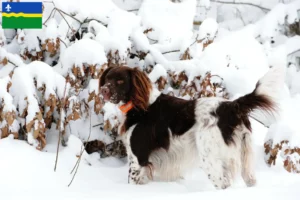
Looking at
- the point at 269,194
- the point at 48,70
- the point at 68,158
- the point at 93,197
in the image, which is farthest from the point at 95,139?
the point at 269,194

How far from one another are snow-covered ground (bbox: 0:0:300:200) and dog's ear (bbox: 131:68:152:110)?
0.66 m

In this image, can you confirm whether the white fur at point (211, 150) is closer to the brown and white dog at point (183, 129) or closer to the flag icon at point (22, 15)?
the brown and white dog at point (183, 129)

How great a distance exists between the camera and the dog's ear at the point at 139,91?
455 cm

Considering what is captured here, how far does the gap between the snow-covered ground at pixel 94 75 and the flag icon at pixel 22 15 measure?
100mm

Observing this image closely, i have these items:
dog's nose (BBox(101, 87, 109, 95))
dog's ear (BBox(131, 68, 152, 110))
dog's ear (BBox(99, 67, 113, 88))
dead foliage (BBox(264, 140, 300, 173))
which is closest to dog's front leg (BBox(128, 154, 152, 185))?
dog's ear (BBox(131, 68, 152, 110))

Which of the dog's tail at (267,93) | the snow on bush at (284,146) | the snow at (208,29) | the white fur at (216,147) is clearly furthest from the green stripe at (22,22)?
the snow on bush at (284,146)

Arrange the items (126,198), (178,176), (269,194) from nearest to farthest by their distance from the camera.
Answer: (269,194) → (126,198) → (178,176)

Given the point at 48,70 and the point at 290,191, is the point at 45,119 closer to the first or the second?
the point at 48,70

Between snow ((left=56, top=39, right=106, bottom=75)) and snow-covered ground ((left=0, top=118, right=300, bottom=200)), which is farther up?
snow ((left=56, top=39, right=106, bottom=75))

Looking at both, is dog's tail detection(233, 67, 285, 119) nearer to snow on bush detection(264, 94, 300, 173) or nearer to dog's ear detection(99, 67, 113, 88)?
snow on bush detection(264, 94, 300, 173)

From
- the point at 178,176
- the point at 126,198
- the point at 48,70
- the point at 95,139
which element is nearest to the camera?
the point at 126,198

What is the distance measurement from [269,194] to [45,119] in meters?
2.77

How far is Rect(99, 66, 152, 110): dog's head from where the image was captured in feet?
14.9

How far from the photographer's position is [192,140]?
4.35 m
